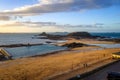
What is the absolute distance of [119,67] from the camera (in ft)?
71.5

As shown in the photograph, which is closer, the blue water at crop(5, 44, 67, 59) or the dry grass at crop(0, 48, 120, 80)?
the dry grass at crop(0, 48, 120, 80)

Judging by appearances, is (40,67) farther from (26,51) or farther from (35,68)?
(26,51)

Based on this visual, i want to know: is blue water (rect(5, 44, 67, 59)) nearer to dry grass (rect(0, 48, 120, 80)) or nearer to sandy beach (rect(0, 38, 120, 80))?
sandy beach (rect(0, 38, 120, 80))

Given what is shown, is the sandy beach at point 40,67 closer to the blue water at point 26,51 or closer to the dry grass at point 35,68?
the dry grass at point 35,68

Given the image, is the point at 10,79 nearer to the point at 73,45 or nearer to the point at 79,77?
the point at 79,77

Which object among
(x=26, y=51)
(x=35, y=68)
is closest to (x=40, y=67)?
(x=35, y=68)

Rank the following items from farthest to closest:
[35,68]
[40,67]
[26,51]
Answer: [26,51] < [40,67] < [35,68]

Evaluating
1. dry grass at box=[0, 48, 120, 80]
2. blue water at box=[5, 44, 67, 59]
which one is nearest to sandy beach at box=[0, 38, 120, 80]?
dry grass at box=[0, 48, 120, 80]

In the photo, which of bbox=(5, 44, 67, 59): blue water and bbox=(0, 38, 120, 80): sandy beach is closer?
bbox=(0, 38, 120, 80): sandy beach

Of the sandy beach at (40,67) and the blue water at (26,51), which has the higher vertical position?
the sandy beach at (40,67)

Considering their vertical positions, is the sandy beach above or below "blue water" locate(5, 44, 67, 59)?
above

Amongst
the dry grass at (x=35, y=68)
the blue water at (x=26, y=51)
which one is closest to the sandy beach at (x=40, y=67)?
the dry grass at (x=35, y=68)

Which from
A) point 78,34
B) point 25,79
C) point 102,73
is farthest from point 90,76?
point 78,34

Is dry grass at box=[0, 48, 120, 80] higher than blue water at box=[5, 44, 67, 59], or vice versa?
dry grass at box=[0, 48, 120, 80]
